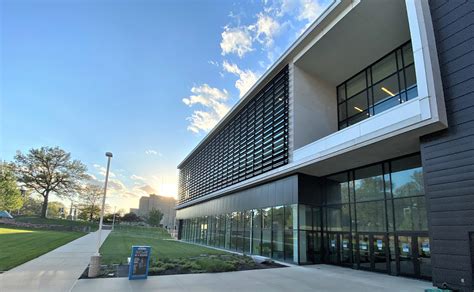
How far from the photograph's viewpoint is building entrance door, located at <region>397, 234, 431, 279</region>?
11977mm

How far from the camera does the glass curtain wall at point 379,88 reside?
14.9 m

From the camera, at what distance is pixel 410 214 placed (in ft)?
42.7

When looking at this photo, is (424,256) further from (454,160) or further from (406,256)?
(454,160)

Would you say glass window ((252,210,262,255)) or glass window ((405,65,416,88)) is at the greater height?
glass window ((405,65,416,88))

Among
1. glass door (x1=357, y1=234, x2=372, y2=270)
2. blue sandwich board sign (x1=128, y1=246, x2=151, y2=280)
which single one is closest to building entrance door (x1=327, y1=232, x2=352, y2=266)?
glass door (x1=357, y1=234, x2=372, y2=270)

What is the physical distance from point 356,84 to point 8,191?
50707 millimetres

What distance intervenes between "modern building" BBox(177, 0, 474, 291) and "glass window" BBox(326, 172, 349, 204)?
Answer: 72 mm

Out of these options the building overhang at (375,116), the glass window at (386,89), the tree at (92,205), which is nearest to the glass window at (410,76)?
the glass window at (386,89)

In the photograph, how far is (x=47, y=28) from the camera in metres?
13.7

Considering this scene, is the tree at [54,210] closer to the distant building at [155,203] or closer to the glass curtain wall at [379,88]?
the distant building at [155,203]

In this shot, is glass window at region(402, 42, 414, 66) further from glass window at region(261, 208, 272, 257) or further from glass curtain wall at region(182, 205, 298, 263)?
glass window at region(261, 208, 272, 257)

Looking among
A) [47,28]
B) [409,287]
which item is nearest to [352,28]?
[409,287]

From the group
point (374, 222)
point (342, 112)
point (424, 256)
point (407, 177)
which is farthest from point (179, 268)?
point (342, 112)

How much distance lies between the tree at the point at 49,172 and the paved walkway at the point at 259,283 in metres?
52.1
